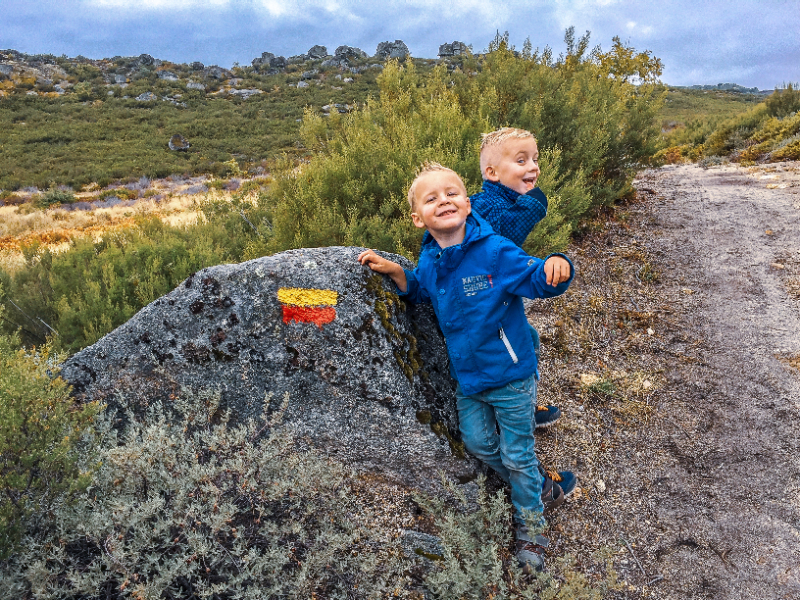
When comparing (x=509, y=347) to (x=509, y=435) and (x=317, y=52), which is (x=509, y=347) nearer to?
(x=509, y=435)

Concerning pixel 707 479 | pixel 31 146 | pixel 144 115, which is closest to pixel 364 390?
pixel 707 479

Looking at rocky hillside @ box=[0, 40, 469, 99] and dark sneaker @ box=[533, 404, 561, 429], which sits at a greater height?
rocky hillside @ box=[0, 40, 469, 99]

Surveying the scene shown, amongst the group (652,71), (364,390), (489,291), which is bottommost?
(364,390)

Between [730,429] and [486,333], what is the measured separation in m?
2.24

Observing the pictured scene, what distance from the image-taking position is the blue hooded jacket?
2.12m

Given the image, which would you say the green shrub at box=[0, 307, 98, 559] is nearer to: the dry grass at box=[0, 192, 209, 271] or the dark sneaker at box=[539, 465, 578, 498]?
the dark sneaker at box=[539, 465, 578, 498]

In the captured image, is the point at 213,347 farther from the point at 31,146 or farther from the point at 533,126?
the point at 31,146

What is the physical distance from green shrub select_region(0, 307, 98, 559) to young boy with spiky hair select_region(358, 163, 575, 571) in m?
1.41

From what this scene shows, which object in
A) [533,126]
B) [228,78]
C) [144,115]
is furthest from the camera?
[228,78]

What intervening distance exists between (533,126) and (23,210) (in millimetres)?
18953

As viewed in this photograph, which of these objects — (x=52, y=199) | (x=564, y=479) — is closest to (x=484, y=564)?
(x=564, y=479)

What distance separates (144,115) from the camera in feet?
116

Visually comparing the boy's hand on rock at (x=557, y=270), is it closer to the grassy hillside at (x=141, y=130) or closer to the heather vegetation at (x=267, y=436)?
the heather vegetation at (x=267, y=436)

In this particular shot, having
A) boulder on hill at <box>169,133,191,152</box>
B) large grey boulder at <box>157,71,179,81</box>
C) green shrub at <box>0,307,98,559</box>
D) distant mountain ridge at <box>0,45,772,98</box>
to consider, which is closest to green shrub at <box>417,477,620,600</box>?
green shrub at <box>0,307,98,559</box>
